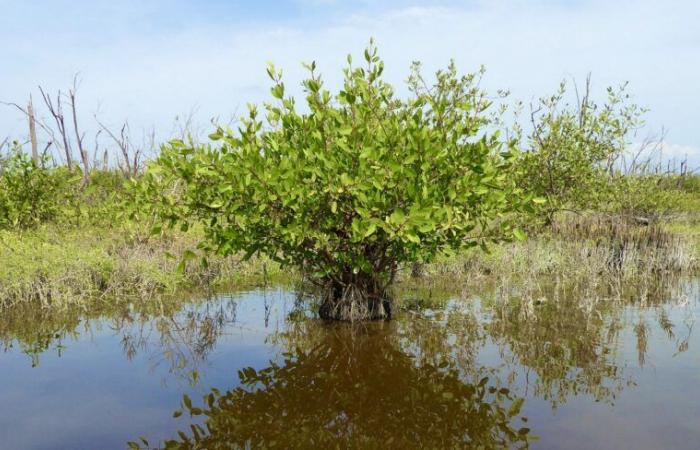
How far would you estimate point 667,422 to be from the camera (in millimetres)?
6309

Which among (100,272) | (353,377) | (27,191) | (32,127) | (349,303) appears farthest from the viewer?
(32,127)

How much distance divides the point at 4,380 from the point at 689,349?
9.05 metres

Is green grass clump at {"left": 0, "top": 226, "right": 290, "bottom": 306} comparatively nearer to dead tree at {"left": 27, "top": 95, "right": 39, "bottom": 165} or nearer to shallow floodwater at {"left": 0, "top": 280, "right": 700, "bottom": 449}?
shallow floodwater at {"left": 0, "top": 280, "right": 700, "bottom": 449}

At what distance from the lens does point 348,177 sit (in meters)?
8.20

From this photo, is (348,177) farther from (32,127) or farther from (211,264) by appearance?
(32,127)

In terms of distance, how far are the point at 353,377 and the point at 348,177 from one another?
2502 millimetres

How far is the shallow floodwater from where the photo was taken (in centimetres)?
615

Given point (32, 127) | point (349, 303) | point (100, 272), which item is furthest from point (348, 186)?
point (32, 127)

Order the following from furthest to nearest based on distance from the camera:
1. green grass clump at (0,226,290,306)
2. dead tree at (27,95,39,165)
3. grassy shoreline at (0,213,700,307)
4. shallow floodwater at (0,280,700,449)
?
dead tree at (27,95,39,165)
grassy shoreline at (0,213,700,307)
green grass clump at (0,226,290,306)
shallow floodwater at (0,280,700,449)

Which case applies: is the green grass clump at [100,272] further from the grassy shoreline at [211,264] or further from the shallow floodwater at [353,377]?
the shallow floodwater at [353,377]

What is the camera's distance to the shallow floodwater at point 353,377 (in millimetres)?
6152

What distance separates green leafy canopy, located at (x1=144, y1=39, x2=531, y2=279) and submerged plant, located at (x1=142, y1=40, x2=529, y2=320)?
0.02 metres

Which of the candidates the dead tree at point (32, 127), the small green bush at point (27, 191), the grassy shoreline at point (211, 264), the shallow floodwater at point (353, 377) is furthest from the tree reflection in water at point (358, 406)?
the dead tree at point (32, 127)

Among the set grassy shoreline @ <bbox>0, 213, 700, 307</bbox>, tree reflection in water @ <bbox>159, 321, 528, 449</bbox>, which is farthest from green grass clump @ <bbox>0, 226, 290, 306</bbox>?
tree reflection in water @ <bbox>159, 321, 528, 449</bbox>
